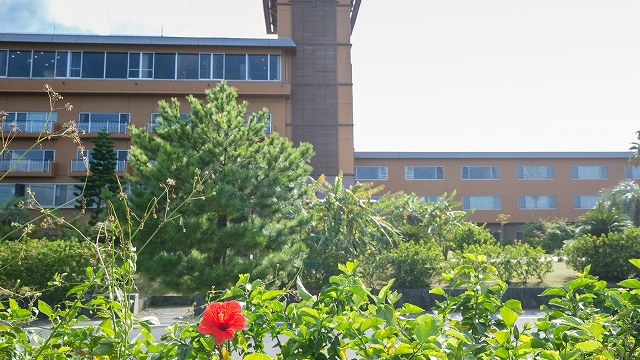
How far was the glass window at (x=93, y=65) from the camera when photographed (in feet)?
105

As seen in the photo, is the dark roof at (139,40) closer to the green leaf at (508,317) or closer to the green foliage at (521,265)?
the green foliage at (521,265)

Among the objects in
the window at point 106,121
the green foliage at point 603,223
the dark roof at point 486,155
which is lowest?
the green foliage at point 603,223

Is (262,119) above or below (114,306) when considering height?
above

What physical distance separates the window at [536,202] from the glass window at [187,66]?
88.8ft

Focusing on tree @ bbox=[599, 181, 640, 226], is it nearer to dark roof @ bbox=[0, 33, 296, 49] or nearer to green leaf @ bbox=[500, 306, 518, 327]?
dark roof @ bbox=[0, 33, 296, 49]

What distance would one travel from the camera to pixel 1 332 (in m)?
2.45

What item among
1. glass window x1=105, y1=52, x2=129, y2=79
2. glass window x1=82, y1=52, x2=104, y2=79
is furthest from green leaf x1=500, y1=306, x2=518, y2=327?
glass window x1=82, y1=52, x2=104, y2=79

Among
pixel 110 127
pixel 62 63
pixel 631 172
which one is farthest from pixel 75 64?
pixel 631 172

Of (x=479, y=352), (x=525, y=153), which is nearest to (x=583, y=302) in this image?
(x=479, y=352)

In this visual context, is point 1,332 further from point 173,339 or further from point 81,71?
point 81,71

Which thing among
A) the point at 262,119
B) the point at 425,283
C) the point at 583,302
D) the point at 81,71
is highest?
the point at 81,71

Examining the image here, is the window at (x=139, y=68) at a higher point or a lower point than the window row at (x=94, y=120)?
higher

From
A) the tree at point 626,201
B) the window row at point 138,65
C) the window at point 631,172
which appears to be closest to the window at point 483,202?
the tree at point 626,201

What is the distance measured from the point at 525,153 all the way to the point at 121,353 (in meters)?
44.5
